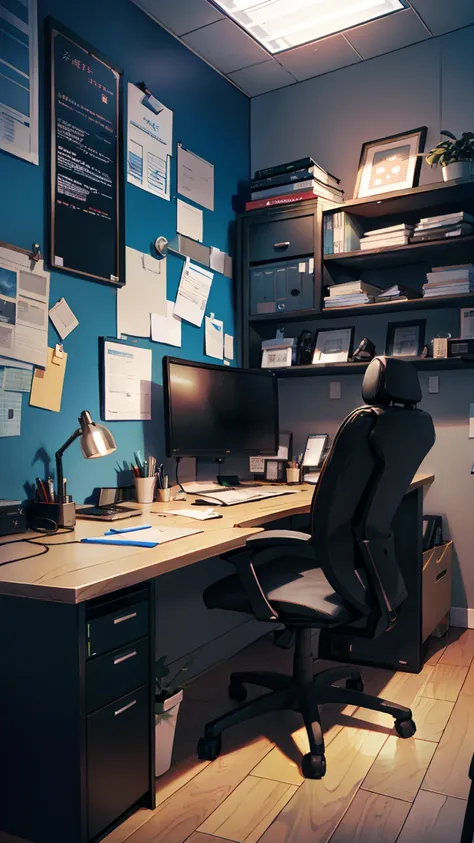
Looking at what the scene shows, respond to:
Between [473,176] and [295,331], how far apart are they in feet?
3.86

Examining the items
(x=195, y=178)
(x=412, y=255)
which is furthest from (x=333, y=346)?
(x=195, y=178)

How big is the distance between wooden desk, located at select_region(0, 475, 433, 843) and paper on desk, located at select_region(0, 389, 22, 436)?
491 mm

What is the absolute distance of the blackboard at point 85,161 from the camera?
2324 mm

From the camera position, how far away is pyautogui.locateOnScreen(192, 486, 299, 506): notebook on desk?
2449 millimetres

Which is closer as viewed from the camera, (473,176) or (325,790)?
(325,790)

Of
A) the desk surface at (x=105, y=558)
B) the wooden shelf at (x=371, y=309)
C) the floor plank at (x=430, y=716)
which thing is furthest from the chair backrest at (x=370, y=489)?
the wooden shelf at (x=371, y=309)

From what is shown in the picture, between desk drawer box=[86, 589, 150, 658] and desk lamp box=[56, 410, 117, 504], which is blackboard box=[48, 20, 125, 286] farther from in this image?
desk drawer box=[86, 589, 150, 658]

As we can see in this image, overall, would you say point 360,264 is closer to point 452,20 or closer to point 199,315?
point 199,315

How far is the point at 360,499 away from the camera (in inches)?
76.7

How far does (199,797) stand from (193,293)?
2088mm

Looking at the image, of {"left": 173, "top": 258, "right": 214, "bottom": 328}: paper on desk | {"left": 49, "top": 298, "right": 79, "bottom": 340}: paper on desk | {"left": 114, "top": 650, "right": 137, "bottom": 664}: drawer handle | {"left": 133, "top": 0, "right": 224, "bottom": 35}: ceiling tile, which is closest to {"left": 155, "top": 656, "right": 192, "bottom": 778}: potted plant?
{"left": 114, "top": 650, "right": 137, "bottom": 664}: drawer handle

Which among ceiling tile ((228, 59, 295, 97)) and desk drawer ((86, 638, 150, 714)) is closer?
desk drawer ((86, 638, 150, 714))

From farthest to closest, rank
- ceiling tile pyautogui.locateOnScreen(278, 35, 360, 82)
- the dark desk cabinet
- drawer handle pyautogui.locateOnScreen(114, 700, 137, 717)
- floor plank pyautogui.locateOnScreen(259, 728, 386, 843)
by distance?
ceiling tile pyautogui.locateOnScreen(278, 35, 360, 82), floor plank pyautogui.locateOnScreen(259, 728, 386, 843), drawer handle pyautogui.locateOnScreen(114, 700, 137, 717), the dark desk cabinet

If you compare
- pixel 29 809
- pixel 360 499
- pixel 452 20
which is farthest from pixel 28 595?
pixel 452 20
